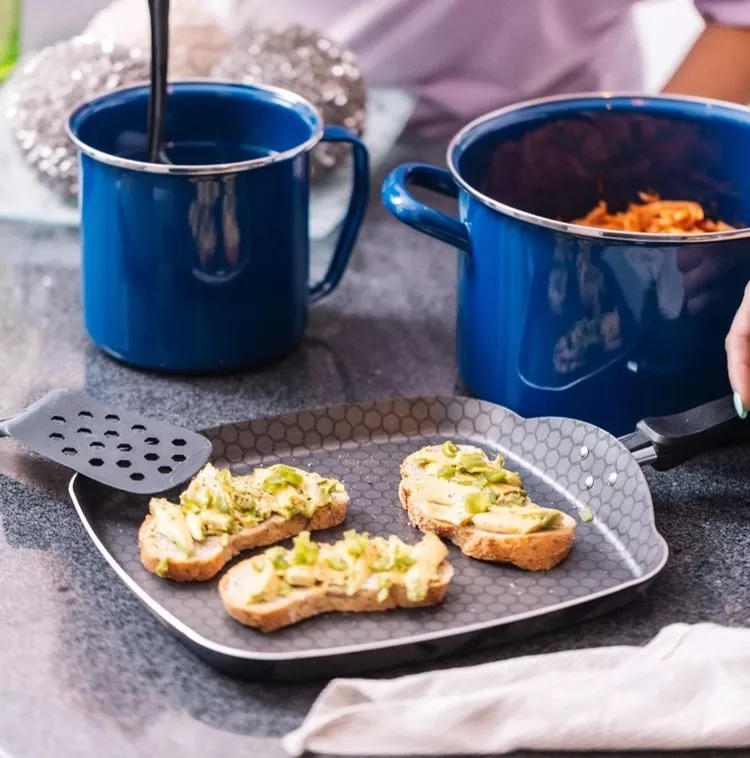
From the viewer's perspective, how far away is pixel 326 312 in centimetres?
119

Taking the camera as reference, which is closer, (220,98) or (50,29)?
(220,98)

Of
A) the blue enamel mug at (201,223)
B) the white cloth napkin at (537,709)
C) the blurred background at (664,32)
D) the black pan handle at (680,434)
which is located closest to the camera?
the white cloth napkin at (537,709)

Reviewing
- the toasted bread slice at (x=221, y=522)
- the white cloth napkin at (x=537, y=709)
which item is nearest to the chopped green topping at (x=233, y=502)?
the toasted bread slice at (x=221, y=522)

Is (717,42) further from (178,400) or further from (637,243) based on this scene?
(178,400)

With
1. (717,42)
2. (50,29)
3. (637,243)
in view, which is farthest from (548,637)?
(50,29)

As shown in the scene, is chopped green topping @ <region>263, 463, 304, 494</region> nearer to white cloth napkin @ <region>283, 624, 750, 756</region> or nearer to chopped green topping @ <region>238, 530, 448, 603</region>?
chopped green topping @ <region>238, 530, 448, 603</region>

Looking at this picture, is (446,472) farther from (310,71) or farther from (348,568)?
(310,71)

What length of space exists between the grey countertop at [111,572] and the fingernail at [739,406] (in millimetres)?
75

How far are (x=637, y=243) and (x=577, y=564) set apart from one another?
22 cm

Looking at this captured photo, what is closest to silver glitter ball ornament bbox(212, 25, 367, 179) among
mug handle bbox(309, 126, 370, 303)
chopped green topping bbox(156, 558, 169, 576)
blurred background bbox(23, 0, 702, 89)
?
mug handle bbox(309, 126, 370, 303)

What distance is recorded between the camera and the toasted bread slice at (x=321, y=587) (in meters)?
0.73

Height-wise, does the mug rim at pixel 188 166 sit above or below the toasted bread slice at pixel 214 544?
above

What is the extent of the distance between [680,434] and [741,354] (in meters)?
0.07

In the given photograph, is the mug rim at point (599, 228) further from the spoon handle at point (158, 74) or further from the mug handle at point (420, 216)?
the spoon handle at point (158, 74)
